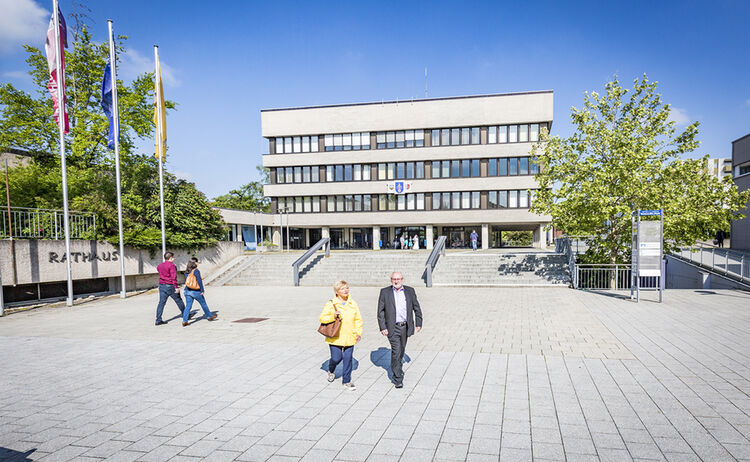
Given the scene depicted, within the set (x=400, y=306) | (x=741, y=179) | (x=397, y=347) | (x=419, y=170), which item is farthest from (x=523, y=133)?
(x=397, y=347)

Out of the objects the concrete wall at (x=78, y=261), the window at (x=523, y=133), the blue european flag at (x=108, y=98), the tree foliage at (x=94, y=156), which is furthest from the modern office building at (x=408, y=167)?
the blue european flag at (x=108, y=98)

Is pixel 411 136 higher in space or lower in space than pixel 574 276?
higher

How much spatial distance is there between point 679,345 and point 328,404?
22.2 ft

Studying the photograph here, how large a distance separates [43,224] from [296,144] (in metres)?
32.1

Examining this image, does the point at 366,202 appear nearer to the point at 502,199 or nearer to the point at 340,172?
the point at 340,172

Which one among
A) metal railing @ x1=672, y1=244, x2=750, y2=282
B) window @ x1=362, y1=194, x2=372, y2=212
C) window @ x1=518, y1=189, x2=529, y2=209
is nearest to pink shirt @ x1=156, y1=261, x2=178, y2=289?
metal railing @ x1=672, y1=244, x2=750, y2=282

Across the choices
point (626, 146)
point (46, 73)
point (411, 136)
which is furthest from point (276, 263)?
point (411, 136)

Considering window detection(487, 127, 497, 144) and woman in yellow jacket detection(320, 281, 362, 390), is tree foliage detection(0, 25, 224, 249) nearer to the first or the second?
woman in yellow jacket detection(320, 281, 362, 390)

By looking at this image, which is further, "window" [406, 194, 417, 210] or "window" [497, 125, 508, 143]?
"window" [406, 194, 417, 210]

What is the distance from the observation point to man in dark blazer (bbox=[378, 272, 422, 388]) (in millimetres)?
5492

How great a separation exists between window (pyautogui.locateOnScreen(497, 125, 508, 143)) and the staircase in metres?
21.0

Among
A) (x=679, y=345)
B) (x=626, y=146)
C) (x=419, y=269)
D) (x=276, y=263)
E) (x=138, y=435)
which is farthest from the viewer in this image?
(x=276, y=263)

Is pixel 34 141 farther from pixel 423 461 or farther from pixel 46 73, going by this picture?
pixel 423 461

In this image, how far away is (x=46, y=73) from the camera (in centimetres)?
2277
